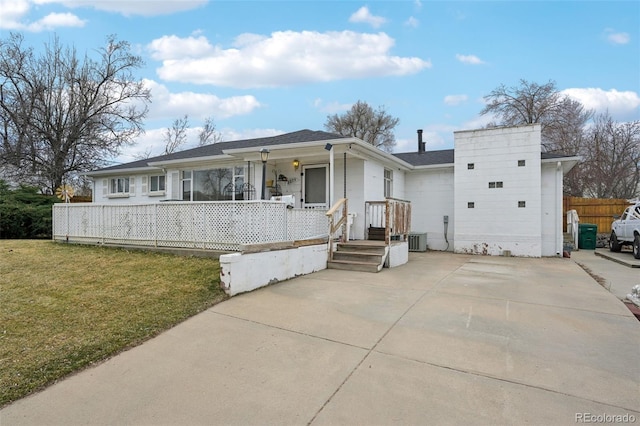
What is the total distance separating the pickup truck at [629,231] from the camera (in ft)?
34.4

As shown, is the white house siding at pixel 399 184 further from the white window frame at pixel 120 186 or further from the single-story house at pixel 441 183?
the white window frame at pixel 120 186

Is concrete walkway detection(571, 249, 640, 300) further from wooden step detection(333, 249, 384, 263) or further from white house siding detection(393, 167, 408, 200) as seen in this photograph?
white house siding detection(393, 167, 408, 200)

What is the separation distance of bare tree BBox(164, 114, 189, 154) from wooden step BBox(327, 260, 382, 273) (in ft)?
95.8

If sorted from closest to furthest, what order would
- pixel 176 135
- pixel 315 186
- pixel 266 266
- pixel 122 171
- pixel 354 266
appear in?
pixel 266 266 < pixel 354 266 < pixel 315 186 < pixel 122 171 < pixel 176 135

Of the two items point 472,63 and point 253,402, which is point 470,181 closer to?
point 472,63

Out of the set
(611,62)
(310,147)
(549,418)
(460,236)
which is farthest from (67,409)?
(611,62)

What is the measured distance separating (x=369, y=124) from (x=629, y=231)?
74.9ft

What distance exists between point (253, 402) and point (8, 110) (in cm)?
2445

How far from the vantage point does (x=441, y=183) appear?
12.9 metres

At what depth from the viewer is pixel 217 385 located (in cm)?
281

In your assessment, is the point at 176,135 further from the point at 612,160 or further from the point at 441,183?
the point at 612,160

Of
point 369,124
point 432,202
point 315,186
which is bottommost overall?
point 432,202

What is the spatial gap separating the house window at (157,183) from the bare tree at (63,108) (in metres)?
8.13

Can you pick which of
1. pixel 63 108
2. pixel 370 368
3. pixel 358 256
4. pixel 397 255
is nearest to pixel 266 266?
pixel 358 256
